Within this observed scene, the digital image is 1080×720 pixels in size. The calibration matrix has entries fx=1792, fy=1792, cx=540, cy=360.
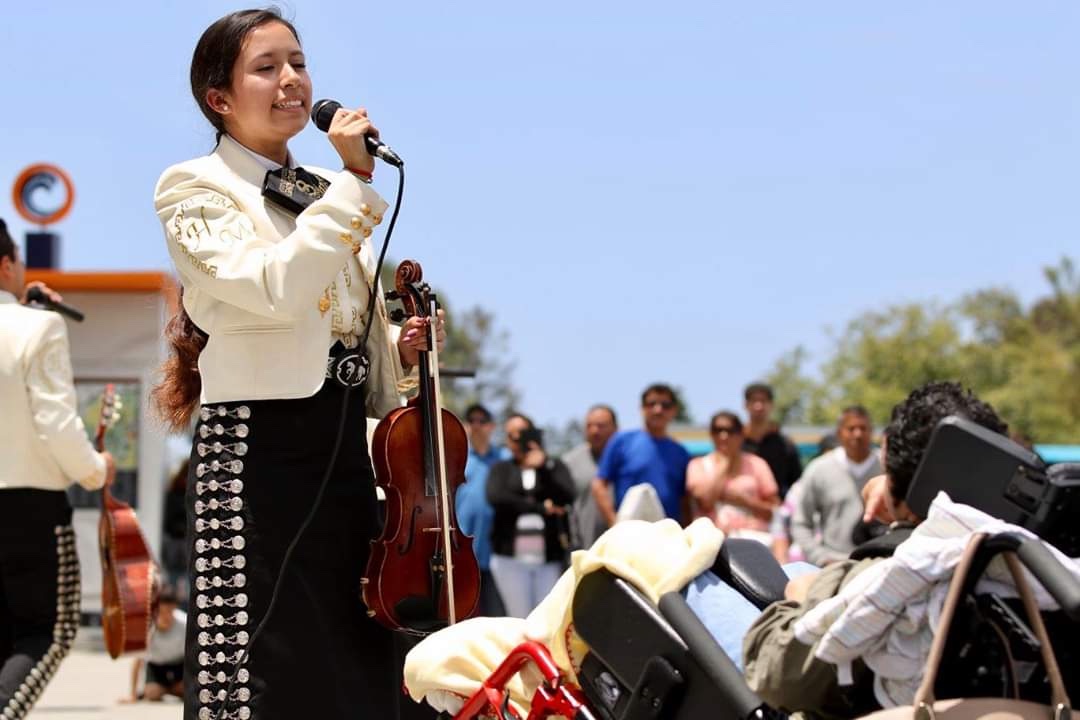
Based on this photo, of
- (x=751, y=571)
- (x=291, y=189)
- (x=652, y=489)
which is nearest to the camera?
(x=751, y=571)

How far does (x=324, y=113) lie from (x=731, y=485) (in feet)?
23.0

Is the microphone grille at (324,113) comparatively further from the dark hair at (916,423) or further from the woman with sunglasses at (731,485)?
the woman with sunglasses at (731,485)

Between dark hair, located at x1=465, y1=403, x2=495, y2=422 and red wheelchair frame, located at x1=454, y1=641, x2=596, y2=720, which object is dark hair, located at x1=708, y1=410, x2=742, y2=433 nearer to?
dark hair, located at x1=465, y1=403, x2=495, y2=422

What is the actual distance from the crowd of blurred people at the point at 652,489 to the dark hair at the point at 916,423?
5.84 m

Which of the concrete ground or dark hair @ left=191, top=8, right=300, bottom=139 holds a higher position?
dark hair @ left=191, top=8, right=300, bottom=139

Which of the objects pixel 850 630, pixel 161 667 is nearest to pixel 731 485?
pixel 161 667

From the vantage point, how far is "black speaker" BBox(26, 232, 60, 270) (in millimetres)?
16531

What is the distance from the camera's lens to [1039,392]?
76.6 meters

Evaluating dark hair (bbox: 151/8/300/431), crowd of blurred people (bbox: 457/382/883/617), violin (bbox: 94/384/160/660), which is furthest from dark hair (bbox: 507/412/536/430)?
dark hair (bbox: 151/8/300/431)

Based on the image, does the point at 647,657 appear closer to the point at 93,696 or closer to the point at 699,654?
the point at 699,654

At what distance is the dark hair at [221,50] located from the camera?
14.8 feet

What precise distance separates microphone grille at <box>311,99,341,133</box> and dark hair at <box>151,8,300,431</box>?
0.83 ft

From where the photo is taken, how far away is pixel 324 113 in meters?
4.43

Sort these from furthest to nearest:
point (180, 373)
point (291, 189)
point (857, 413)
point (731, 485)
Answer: point (731, 485) < point (857, 413) < point (180, 373) < point (291, 189)
